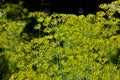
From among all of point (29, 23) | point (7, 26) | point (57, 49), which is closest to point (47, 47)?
point (57, 49)

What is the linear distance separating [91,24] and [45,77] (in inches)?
31.5

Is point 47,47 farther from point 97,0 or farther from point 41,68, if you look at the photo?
point 97,0

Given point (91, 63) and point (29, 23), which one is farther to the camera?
point (29, 23)

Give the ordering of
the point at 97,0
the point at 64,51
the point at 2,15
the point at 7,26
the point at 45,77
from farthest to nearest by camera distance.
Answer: the point at 97,0
the point at 2,15
the point at 7,26
the point at 64,51
the point at 45,77

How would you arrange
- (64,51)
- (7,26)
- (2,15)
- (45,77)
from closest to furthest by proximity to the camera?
(45,77) → (64,51) → (7,26) → (2,15)

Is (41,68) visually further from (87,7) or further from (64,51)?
(87,7)

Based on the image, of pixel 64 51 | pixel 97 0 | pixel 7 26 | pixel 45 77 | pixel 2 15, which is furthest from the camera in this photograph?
pixel 97 0

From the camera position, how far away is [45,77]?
5172 mm

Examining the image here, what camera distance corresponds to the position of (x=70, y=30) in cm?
590

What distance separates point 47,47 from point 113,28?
0.78 meters

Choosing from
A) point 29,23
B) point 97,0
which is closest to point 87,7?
point 97,0

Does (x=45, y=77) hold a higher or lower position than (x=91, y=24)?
lower

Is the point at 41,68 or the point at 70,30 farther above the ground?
the point at 70,30

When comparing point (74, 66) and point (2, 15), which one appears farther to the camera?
point (2, 15)
